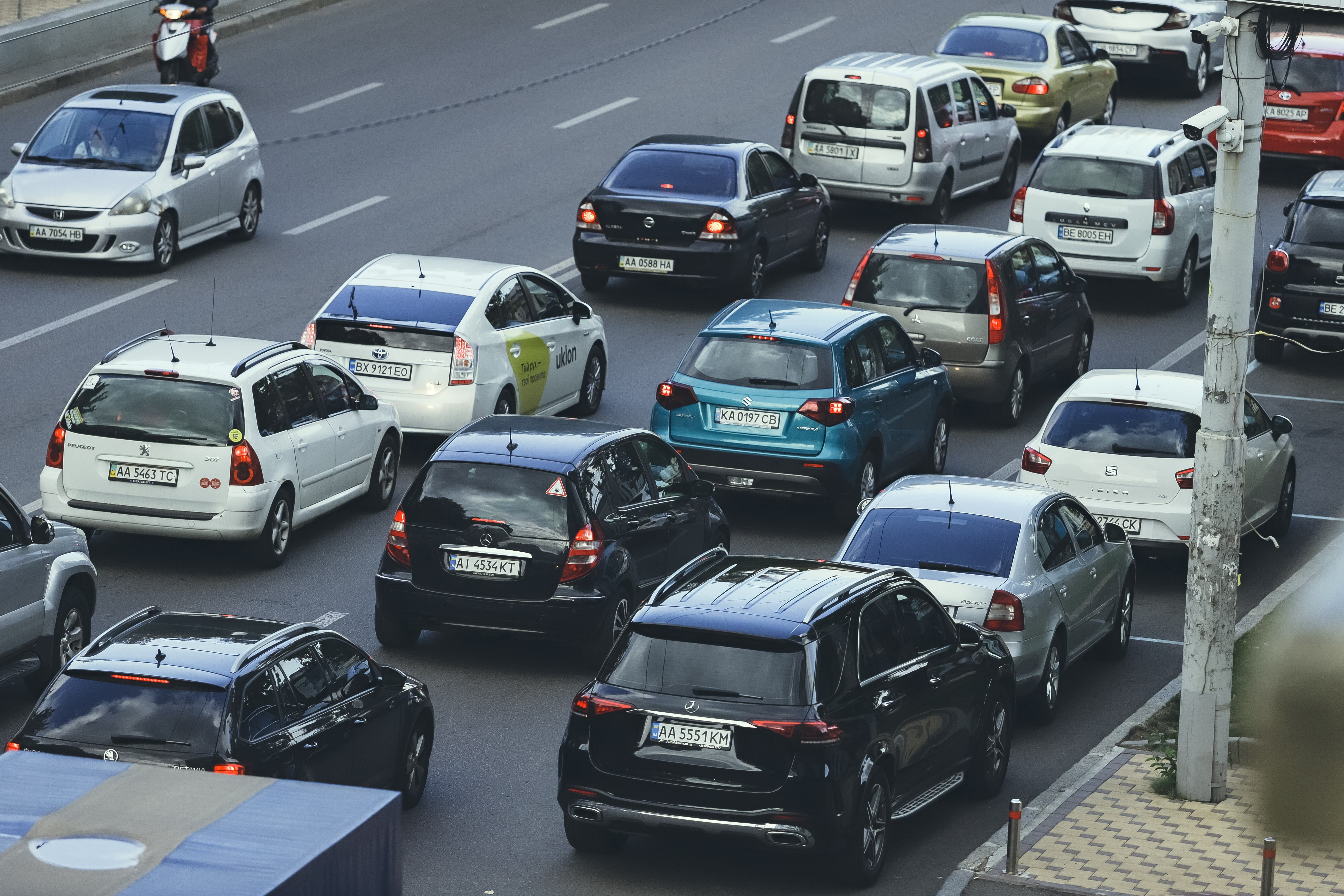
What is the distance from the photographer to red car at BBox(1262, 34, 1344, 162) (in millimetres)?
29516

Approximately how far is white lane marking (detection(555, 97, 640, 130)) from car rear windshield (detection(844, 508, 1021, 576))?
17.8 metres

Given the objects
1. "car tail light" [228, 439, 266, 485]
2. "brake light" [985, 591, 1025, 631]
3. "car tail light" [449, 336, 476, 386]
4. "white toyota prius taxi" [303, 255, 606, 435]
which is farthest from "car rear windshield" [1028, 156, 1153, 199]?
"brake light" [985, 591, 1025, 631]

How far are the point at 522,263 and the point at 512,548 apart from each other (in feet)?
36.5

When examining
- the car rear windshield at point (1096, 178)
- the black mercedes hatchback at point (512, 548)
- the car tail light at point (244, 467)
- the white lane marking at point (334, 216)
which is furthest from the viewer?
the white lane marking at point (334, 216)

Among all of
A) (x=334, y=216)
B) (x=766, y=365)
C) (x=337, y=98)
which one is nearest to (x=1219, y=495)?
(x=766, y=365)

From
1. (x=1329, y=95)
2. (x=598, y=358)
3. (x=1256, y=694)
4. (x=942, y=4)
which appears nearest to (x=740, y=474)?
(x=598, y=358)

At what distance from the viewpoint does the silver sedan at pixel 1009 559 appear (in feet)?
40.2

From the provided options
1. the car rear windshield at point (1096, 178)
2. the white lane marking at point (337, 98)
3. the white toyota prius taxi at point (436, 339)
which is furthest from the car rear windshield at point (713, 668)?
the white lane marking at point (337, 98)

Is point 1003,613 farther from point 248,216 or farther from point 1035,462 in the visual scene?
point 248,216

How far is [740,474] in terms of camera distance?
1623 cm

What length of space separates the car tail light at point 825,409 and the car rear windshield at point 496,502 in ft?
12.5

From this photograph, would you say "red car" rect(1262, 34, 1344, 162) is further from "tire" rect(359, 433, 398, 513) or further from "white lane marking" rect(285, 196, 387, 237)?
"tire" rect(359, 433, 398, 513)

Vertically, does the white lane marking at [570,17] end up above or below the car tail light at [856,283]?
above

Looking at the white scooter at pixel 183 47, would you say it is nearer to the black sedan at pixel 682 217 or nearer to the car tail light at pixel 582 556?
the black sedan at pixel 682 217
